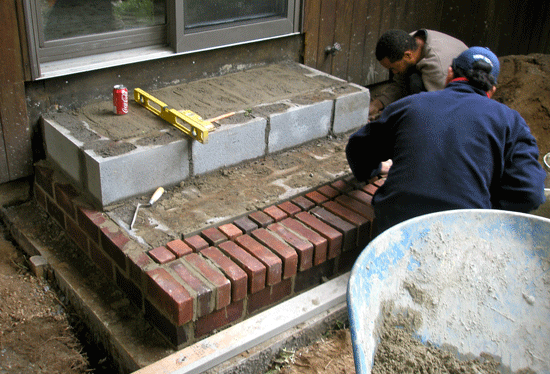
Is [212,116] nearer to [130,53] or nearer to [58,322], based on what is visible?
[130,53]

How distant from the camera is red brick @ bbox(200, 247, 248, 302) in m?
2.65

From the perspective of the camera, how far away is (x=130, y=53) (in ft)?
12.5

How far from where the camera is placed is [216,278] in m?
2.63

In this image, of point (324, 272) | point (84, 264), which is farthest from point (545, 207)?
point (84, 264)

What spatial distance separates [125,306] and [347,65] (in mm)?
3223

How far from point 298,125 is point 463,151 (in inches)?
55.7

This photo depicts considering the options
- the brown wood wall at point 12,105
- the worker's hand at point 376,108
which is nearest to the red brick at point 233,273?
the brown wood wall at point 12,105

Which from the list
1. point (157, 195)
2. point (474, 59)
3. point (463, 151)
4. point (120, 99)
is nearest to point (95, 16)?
point (120, 99)

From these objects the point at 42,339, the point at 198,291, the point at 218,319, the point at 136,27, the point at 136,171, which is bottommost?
the point at 42,339

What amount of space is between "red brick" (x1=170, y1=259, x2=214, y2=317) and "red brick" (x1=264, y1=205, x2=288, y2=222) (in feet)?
2.11

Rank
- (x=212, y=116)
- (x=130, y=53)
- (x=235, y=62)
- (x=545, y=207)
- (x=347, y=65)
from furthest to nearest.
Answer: (x=347, y=65) < (x=235, y=62) < (x=130, y=53) < (x=212, y=116) < (x=545, y=207)

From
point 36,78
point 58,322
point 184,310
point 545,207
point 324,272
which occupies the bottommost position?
point 58,322

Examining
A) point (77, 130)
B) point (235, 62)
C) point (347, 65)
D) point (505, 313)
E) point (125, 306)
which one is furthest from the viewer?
point (347, 65)

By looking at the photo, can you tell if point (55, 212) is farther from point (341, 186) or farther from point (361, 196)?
point (361, 196)
